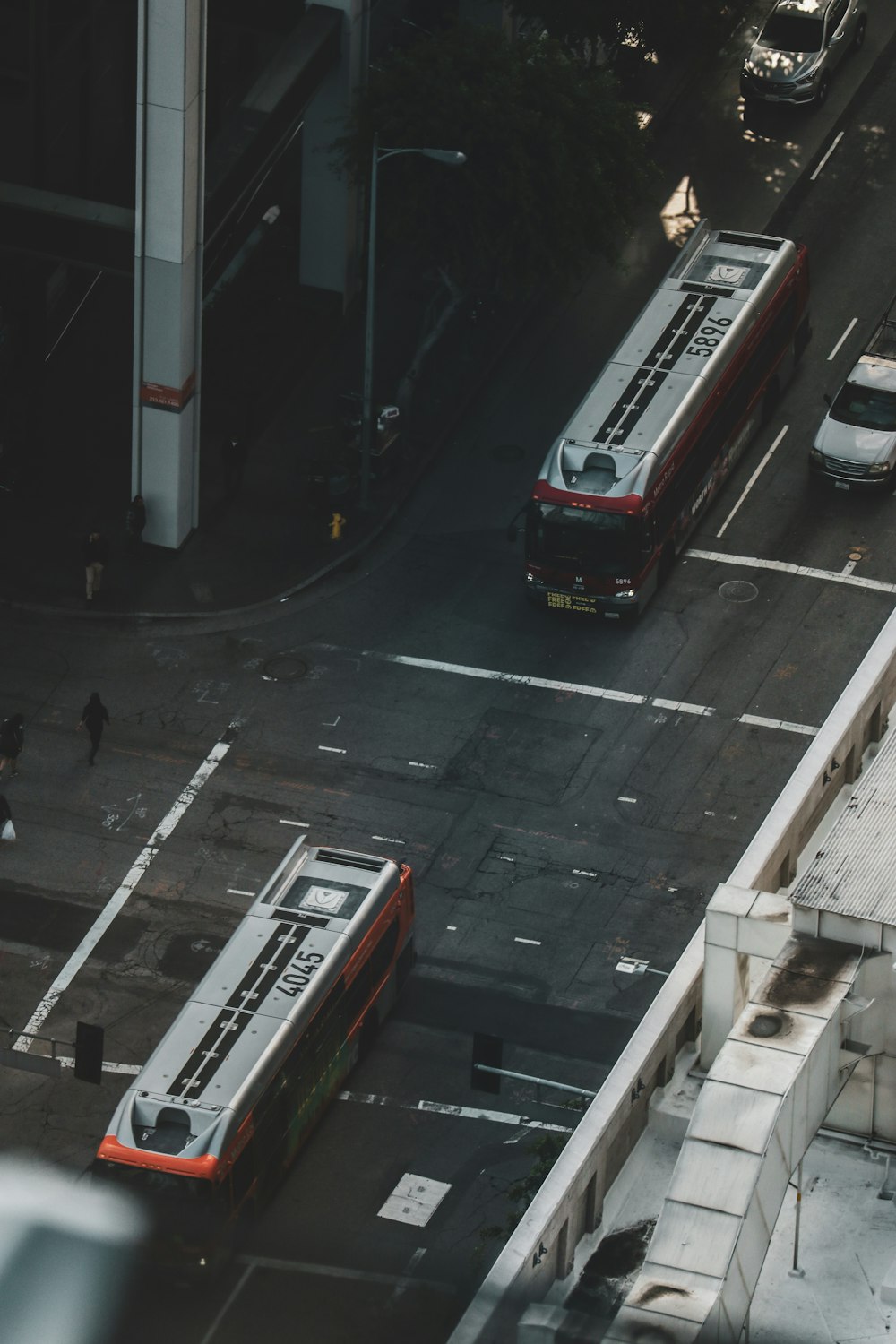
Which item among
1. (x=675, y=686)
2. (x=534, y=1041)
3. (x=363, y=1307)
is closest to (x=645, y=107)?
(x=675, y=686)

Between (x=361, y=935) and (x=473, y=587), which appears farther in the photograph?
(x=473, y=587)

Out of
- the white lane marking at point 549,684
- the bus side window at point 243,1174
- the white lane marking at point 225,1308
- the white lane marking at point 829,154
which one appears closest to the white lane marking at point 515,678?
the white lane marking at point 549,684

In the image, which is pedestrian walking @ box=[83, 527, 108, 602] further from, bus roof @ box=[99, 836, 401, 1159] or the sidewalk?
bus roof @ box=[99, 836, 401, 1159]

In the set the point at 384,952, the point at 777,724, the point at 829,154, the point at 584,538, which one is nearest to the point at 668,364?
the point at 584,538

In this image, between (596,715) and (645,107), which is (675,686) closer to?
(596,715)

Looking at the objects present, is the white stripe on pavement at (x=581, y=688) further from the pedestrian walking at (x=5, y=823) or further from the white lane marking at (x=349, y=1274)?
the white lane marking at (x=349, y=1274)

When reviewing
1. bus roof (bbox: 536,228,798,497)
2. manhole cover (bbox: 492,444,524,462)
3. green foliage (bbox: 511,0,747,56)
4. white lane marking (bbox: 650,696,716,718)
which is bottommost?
white lane marking (bbox: 650,696,716,718)

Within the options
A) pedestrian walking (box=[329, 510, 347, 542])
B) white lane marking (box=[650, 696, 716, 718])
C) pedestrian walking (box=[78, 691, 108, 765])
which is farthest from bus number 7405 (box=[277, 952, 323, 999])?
pedestrian walking (box=[329, 510, 347, 542])
